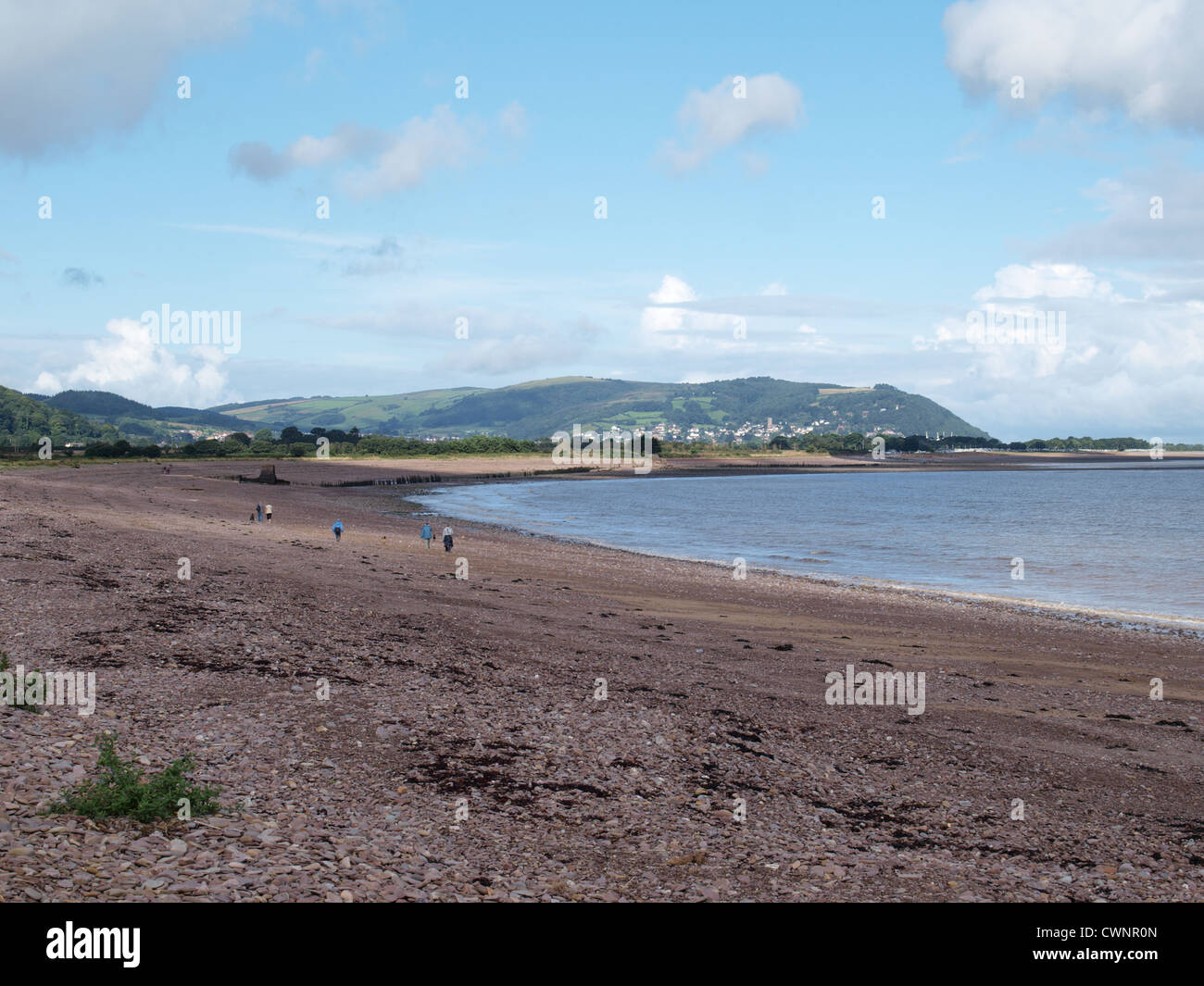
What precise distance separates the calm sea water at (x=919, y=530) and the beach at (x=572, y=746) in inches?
550

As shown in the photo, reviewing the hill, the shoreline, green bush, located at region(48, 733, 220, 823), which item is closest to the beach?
green bush, located at region(48, 733, 220, 823)

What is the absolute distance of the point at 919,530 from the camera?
65.8m

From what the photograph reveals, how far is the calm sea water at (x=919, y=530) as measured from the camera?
39.8 metres

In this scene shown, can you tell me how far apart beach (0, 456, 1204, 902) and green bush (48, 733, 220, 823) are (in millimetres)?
184

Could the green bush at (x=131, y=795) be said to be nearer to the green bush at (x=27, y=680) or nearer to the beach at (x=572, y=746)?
the beach at (x=572, y=746)

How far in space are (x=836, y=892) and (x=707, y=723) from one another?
18.5ft

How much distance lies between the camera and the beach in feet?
28.6

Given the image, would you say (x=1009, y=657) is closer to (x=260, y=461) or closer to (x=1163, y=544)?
(x=1163, y=544)

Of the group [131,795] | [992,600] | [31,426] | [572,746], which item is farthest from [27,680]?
[31,426]

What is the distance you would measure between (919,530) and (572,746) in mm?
58695

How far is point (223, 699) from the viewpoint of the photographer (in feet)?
43.7

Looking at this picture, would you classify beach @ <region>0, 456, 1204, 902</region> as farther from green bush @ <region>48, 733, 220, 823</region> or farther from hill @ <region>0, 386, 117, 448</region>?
hill @ <region>0, 386, 117, 448</region>

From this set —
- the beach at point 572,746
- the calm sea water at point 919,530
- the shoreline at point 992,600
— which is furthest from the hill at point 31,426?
the beach at point 572,746
